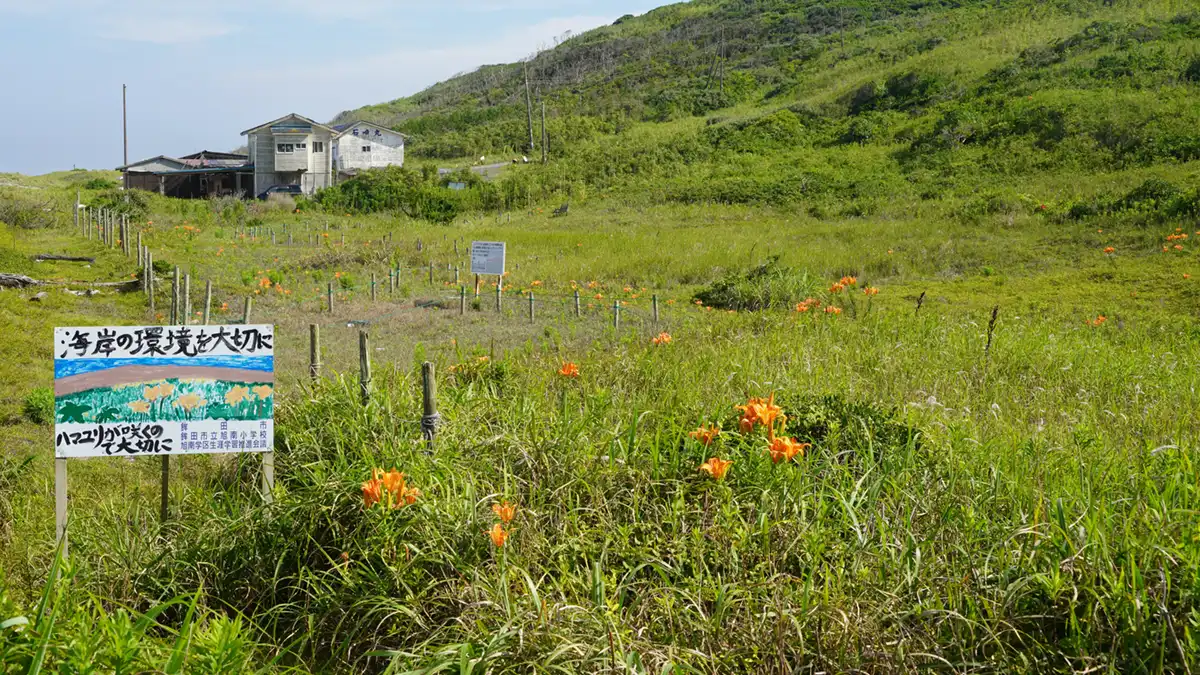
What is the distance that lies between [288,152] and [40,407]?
3468cm

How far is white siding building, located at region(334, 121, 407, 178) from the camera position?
41.2 meters

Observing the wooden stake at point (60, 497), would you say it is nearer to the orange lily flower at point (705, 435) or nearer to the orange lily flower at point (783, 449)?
the orange lily flower at point (705, 435)

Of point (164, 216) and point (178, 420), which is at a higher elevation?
point (164, 216)

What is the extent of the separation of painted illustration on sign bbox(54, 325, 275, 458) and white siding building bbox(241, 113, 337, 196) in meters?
36.0

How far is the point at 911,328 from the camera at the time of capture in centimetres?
751

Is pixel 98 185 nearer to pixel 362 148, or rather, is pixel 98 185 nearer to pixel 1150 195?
pixel 362 148

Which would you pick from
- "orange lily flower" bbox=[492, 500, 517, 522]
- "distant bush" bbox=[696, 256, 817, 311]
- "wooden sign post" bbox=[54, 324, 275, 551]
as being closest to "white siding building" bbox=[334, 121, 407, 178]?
"distant bush" bbox=[696, 256, 817, 311]

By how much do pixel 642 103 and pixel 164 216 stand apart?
27586mm

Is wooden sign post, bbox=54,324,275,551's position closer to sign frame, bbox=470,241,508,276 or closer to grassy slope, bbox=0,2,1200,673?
grassy slope, bbox=0,2,1200,673

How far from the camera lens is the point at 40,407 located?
19.0ft

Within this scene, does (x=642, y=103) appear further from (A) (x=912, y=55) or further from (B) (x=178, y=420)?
(B) (x=178, y=420)

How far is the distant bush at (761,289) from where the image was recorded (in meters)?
11.1

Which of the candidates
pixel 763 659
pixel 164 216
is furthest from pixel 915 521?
pixel 164 216

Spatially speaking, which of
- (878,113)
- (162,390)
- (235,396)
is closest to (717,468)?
(235,396)
